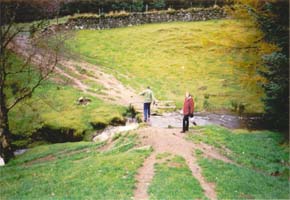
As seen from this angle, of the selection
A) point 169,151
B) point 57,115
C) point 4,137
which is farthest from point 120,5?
point 169,151

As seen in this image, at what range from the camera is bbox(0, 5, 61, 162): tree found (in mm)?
25891

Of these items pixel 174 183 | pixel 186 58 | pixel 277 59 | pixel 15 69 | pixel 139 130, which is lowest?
pixel 174 183

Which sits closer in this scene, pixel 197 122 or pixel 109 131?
pixel 197 122

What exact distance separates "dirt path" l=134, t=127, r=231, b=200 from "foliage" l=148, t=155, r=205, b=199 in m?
0.27

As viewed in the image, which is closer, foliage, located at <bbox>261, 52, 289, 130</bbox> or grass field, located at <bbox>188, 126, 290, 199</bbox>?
grass field, located at <bbox>188, 126, 290, 199</bbox>

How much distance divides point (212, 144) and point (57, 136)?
11.7 meters

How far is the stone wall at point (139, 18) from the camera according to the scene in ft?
160

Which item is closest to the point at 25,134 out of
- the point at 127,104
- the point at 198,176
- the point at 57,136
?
the point at 57,136

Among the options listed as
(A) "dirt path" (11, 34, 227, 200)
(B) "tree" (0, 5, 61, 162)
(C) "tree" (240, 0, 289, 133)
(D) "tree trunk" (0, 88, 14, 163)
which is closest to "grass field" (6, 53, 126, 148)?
(B) "tree" (0, 5, 61, 162)

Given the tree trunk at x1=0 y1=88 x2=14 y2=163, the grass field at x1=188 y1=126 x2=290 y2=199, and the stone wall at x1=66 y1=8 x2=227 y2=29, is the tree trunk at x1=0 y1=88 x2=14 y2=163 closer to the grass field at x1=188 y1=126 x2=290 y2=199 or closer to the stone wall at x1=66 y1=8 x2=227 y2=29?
the grass field at x1=188 y1=126 x2=290 y2=199

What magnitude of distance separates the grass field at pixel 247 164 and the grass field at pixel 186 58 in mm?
5978

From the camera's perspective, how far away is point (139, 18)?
49688mm

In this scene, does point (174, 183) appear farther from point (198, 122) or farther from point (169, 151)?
point (198, 122)

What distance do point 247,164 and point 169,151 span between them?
370 centimetres
